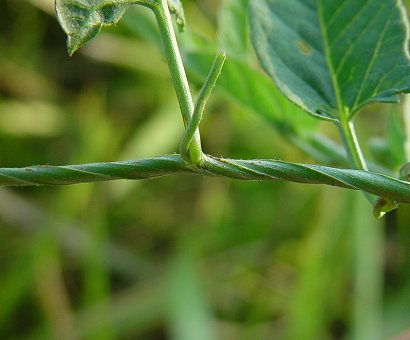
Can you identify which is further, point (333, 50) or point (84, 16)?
point (333, 50)

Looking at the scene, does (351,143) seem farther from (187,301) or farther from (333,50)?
(187,301)

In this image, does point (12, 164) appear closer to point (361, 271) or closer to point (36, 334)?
point (36, 334)

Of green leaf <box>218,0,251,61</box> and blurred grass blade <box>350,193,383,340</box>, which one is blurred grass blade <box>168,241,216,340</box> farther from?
green leaf <box>218,0,251,61</box>

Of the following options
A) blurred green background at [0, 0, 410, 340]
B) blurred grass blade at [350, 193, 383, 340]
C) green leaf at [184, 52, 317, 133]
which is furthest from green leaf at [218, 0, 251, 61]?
blurred grass blade at [350, 193, 383, 340]

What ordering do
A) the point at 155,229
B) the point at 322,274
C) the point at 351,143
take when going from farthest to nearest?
the point at 155,229 < the point at 322,274 < the point at 351,143

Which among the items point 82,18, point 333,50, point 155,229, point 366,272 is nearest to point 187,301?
point 155,229

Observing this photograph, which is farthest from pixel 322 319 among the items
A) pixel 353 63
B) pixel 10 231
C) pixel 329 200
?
pixel 353 63
